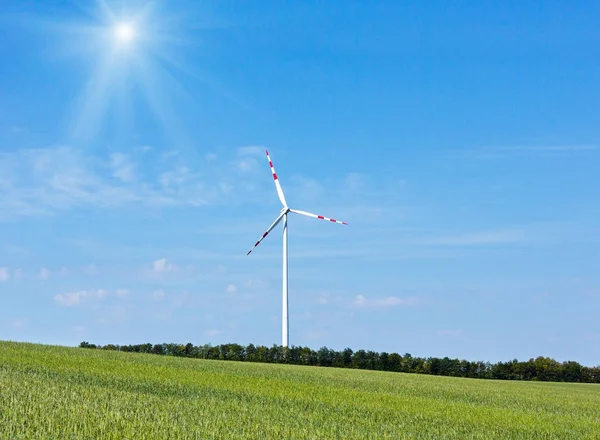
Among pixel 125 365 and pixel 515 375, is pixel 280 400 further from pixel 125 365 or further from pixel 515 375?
pixel 515 375

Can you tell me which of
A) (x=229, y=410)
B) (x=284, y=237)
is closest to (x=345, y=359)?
(x=284, y=237)

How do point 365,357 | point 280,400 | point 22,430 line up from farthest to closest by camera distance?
point 365,357 < point 280,400 < point 22,430

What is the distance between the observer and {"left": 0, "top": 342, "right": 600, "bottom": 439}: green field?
1220cm

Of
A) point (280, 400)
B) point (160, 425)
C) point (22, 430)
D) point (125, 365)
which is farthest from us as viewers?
point (125, 365)

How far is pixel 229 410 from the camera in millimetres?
16328

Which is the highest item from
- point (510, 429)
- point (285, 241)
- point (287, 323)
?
point (285, 241)

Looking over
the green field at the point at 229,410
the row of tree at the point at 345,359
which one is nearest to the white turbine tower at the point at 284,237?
the row of tree at the point at 345,359

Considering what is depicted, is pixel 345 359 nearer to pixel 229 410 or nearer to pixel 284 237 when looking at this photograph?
pixel 284 237

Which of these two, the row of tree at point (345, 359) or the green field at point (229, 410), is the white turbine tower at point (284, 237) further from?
the green field at point (229, 410)

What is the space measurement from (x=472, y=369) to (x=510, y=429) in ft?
164

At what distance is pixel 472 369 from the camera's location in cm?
6638

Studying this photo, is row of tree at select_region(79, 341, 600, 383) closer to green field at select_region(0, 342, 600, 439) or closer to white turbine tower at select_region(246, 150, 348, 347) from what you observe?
white turbine tower at select_region(246, 150, 348, 347)

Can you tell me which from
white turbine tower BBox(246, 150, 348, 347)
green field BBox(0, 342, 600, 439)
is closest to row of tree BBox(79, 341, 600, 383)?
white turbine tower BBox(246, 150, 348, 347)

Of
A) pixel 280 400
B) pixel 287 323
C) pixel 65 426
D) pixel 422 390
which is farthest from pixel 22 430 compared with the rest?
pixel 287 323
